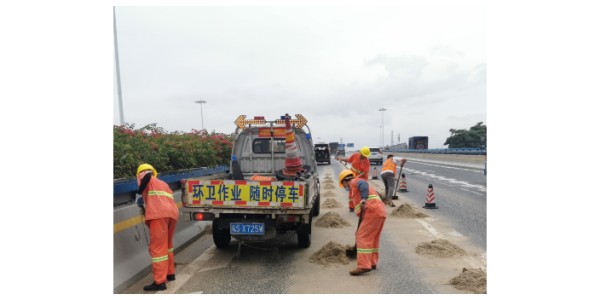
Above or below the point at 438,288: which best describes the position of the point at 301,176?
above

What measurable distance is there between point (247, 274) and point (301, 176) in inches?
99.6

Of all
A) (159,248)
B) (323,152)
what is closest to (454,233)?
(159,248)

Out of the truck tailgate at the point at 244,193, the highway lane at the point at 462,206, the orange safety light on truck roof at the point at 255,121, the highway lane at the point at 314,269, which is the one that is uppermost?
the orange safety light on truck roof at the point at 255,121

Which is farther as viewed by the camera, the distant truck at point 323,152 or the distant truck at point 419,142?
the distant truck at point 419,142

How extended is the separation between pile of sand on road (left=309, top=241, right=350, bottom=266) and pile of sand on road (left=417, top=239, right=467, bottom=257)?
135 cm

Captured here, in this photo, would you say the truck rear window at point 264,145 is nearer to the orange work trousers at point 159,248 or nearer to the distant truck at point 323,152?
the orange work trousers at point 159,248

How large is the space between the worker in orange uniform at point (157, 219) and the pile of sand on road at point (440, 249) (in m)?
4.00

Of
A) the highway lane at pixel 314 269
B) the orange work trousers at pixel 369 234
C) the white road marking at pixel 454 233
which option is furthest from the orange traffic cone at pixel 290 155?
the white road marking at pixel 454 233

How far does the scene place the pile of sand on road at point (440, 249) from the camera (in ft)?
22.1

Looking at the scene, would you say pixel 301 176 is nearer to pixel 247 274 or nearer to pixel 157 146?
pixel 247 274

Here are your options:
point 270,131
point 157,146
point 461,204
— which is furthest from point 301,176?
point 461,204

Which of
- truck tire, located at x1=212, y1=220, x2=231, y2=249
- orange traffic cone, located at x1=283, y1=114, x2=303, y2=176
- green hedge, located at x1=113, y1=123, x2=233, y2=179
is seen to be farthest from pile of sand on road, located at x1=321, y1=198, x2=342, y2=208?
truck tire, located at x1=212, y1=220, x2=231, y2=249

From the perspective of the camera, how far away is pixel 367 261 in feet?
18.6

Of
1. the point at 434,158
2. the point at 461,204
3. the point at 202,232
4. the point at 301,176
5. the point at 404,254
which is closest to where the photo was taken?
the point at 404,254
